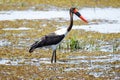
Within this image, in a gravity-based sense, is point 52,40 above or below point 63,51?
above

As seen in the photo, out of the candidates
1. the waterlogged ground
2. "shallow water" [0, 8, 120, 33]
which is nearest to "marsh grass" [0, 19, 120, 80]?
the waterlogged ground

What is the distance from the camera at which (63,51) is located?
15.6 meters

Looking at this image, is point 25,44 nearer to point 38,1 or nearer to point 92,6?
point 92,6

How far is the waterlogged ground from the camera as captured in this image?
1210cm

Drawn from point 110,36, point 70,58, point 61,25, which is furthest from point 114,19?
point 70,58

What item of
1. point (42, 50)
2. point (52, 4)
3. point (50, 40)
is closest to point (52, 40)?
point (50, 40)

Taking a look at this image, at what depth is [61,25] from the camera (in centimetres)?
2278

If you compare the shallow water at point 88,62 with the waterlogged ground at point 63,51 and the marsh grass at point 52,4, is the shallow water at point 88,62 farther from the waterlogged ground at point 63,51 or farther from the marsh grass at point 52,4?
the marsh grass at point 52,4

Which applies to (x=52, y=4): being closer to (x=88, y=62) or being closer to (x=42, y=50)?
(x=42, y=50)

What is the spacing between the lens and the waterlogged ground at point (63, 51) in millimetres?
12102

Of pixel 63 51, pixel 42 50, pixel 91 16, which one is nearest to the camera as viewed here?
pixel 63 51

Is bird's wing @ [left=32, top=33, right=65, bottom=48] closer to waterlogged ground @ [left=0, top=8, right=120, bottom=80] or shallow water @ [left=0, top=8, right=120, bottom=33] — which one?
A: waterlogged ground @ [left=0, top=8, right=120, bottom=80]

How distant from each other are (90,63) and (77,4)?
19.6 meters

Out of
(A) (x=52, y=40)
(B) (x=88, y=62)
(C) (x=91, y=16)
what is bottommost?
(C) (x=91, y=16)
